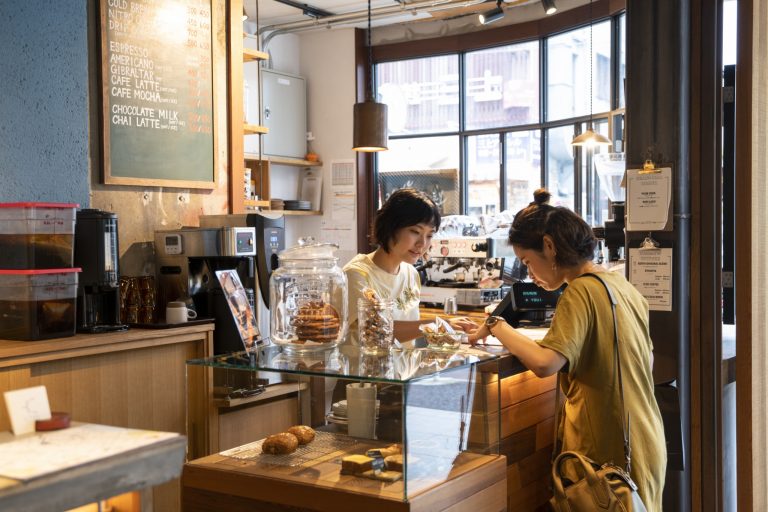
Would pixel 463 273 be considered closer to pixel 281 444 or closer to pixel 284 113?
pixel 284 113

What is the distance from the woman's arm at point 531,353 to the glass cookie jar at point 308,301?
0.49m

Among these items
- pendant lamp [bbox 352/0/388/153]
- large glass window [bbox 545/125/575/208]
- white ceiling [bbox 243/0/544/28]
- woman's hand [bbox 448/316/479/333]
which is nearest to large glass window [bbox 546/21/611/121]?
large glass window [bbox 545/125/575/208]

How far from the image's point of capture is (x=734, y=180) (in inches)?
127

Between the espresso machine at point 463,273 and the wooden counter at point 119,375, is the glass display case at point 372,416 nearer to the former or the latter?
the wooden counter at point 119,375

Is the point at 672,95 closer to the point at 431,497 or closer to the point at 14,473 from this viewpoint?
the point at 431,497

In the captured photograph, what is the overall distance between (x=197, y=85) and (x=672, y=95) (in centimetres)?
228

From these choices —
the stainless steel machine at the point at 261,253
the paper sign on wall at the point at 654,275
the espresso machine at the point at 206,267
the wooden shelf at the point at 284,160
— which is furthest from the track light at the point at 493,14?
the paper sign on wall at the point at 654,275

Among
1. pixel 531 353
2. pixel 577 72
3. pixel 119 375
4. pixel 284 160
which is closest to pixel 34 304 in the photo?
pixel 119 375

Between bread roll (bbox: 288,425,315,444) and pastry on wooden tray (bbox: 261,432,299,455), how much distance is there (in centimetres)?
2

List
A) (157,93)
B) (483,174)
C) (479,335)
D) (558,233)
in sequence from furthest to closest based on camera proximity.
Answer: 1. (483,174)
2. (157,93)
3. (479,335)
4. (558,233)

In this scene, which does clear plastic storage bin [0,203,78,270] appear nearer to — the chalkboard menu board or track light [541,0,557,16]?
the chalkboard menu board

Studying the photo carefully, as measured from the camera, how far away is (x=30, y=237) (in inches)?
116

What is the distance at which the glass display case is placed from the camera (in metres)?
1.90

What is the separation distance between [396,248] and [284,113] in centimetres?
578
